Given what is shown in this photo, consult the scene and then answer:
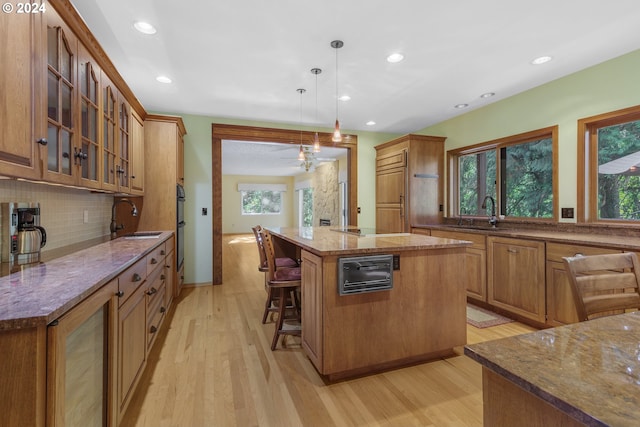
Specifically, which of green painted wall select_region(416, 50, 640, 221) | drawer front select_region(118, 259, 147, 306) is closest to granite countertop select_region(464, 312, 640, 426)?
drawer front select_region(118, 259, 147, 306)

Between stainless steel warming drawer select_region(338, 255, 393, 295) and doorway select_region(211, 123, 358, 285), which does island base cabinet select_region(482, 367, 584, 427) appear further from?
doorway select_region(211, 123, 358, 285)

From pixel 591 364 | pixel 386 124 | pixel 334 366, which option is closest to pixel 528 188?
pixel 386 124

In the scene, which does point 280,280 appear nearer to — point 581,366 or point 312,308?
point 312,308

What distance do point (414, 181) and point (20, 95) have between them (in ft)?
14.2

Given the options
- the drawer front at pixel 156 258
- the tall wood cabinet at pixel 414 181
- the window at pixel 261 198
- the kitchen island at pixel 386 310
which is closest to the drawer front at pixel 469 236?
the tall wood cabinet at pixel 414 181

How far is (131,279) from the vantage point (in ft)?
5.63

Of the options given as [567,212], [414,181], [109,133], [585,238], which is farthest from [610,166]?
[109,133]

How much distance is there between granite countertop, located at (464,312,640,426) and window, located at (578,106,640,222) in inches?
111

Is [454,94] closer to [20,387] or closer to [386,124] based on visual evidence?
[386,124]

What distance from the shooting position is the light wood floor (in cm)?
167

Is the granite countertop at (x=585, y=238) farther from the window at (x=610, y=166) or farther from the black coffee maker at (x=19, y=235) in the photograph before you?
the black coffee maker at (x=19, y=235)

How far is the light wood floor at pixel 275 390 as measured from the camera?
1675 millimetres

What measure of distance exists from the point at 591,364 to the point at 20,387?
146 cm

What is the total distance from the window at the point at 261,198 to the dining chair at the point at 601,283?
11.2 metres
